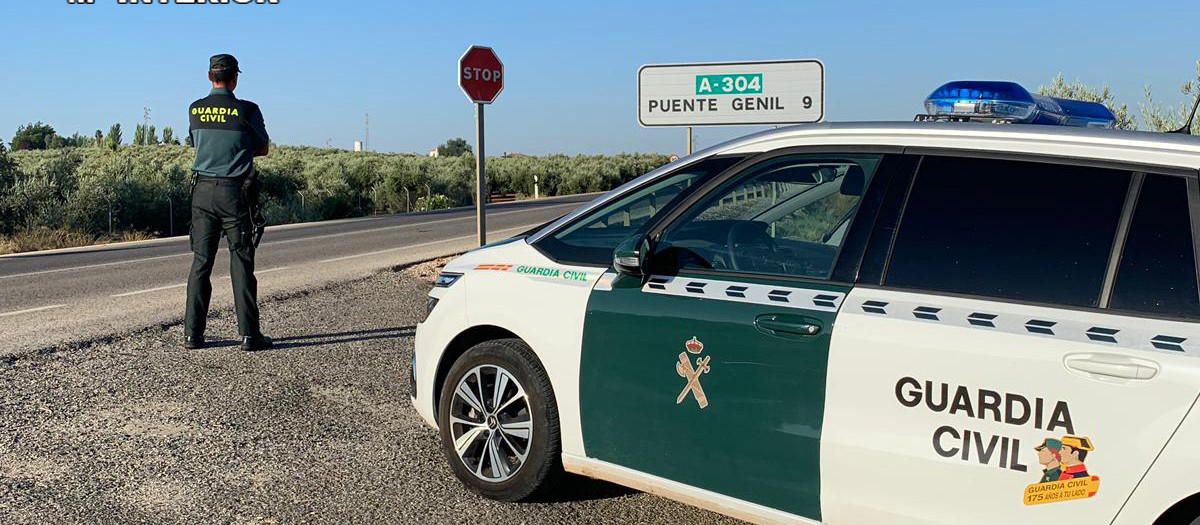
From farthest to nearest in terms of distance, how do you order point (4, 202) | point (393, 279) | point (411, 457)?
point (4, 202)
point (393, 279)
point (411, 457)

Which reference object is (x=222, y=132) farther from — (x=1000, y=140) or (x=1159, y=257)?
(x=1159, y=257)

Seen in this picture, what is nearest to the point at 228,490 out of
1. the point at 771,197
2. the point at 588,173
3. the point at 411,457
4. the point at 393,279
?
the point at 411,457

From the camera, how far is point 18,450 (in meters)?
5.28

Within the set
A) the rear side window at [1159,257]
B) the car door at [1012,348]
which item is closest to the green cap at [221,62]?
the car door at [1012,348]

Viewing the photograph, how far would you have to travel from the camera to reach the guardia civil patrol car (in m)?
2.99

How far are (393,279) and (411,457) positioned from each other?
728 cm

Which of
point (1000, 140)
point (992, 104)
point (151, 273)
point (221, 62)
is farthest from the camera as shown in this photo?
point (151, 273)

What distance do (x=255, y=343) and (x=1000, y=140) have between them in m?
5.81

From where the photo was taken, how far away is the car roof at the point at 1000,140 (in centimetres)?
314

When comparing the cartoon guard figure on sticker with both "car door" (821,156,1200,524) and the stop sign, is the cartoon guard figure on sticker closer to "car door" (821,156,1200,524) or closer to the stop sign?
"car door" (821,156,1200,524)

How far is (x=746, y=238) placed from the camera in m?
4.37

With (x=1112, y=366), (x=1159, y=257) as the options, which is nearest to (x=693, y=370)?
(x=1112, y=366)

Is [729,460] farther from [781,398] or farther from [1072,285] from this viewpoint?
[1072,285]

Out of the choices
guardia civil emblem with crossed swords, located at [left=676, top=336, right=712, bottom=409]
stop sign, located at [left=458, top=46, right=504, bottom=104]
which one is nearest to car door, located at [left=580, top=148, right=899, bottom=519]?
guardia civil emblem with crossed swords, located at [left=676, top=336, right=712, bottom=409]
